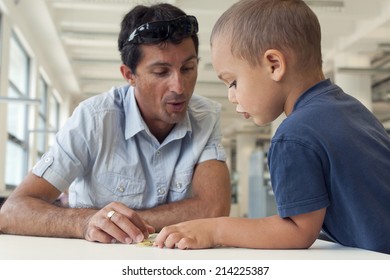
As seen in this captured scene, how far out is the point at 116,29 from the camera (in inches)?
325

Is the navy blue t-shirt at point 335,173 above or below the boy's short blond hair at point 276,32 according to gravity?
below

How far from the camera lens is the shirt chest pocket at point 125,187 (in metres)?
1.67

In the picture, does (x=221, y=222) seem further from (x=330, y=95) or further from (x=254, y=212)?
(x=254, y=212)

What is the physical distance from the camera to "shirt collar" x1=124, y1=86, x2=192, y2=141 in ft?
5.56

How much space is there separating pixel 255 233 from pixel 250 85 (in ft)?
1.00

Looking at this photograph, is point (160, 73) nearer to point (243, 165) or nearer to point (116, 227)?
point (116, 227)

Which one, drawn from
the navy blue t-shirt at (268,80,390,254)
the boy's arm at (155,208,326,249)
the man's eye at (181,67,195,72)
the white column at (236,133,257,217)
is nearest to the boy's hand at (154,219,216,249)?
the boy's arm at (155,208,326,249)

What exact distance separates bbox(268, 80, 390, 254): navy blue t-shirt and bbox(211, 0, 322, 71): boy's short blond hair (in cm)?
13

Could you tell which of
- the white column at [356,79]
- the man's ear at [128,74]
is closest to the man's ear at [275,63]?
the man's ear at [128,74]

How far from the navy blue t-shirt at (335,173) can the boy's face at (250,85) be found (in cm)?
10

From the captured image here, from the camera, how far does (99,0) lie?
631cm

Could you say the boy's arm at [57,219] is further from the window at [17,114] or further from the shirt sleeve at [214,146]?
the window at [17,114]

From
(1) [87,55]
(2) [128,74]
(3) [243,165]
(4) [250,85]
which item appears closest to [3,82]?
(1) [87,55]
